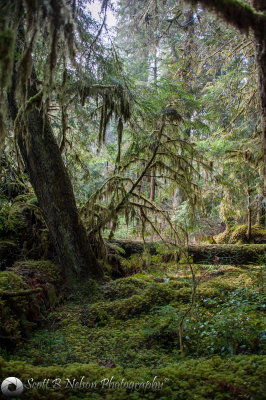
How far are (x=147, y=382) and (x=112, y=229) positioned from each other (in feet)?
12.7

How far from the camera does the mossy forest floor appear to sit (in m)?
2.25

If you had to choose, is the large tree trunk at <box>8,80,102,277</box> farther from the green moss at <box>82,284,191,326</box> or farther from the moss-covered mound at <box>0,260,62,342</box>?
the green moss at <box>82,284,191,326</box>

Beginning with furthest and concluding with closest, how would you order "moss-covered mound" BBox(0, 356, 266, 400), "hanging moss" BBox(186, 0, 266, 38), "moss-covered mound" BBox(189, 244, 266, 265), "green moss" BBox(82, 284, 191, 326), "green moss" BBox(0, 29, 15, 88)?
"moss-covered mound" BBox(189, 244, 266, 265), "green moss" BBox(82, 284, 191, 326), "hanging moss" BBox(186, 0, 266, 38), "moss-covered mound" BBox(0, 356, 266, 400), "green moss" BBox(0, 29, 15, 88)

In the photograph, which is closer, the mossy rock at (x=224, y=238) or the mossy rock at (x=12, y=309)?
the mossy rock at (x=12, y=309)

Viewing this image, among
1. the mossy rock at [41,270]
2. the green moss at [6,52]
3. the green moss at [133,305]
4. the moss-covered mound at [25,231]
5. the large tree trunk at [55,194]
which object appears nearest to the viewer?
the green moss at [6,52]

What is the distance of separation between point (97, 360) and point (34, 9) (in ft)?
11.8

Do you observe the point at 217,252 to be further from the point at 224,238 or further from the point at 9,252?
the point at 9,252

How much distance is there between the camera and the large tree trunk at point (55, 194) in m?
5.31

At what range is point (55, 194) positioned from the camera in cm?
537

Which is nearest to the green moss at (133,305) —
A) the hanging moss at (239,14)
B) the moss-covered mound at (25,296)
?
the moss-covered mound at (25,296)

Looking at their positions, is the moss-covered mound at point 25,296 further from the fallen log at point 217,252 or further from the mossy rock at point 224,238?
the mossy rock at point 224,238

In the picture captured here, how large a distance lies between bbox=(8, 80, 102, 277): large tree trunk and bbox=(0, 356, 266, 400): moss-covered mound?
2987 millimetres

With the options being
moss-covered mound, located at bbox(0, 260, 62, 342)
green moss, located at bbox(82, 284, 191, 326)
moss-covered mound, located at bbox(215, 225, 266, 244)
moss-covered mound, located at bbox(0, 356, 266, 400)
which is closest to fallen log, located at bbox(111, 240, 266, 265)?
moss-covered mound, located at bbox(215, 225, 266, 244)

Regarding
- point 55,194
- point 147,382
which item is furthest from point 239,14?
point 55,194
